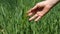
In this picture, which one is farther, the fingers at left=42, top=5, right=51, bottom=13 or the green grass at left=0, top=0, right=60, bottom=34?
the green grass at left=0, top=0, right=60, bottom=34

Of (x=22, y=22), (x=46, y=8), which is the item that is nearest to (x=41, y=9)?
(x=46, y=8)

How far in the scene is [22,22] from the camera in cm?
292

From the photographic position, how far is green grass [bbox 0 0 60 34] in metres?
2.83

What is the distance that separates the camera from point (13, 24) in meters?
2.90

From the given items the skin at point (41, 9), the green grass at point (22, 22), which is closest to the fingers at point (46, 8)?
the skin at point (41, 9)

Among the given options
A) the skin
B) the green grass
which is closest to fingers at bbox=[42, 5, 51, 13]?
the skin

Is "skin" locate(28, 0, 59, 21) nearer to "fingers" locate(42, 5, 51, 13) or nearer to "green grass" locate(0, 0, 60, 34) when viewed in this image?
"fingers" locate(42, 5, 51, 13)

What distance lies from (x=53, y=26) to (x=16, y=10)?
494 mm

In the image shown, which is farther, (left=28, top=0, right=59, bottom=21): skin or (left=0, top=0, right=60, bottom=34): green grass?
(left=0, top=0, right=60, bottom=34): green grass

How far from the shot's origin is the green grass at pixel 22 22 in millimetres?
2835

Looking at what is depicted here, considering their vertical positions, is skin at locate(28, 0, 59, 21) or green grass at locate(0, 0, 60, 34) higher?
skin at locate(28, 0, 59, 21)

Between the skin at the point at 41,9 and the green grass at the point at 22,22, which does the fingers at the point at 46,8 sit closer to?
the skin at the point at 41,9

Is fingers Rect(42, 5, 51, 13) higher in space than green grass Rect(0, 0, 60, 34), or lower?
higher

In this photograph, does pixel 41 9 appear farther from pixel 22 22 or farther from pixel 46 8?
pixel 22 22
